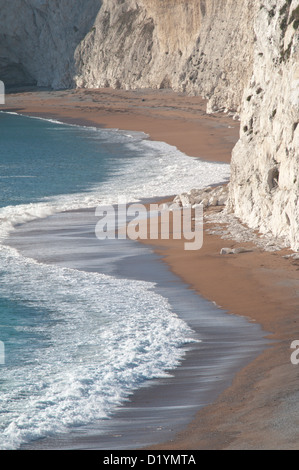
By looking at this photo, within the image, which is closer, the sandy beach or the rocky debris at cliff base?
the sandy beach

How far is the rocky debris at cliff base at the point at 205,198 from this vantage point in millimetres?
26953

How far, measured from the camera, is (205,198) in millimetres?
27391

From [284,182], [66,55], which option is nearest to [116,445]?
[284,182]

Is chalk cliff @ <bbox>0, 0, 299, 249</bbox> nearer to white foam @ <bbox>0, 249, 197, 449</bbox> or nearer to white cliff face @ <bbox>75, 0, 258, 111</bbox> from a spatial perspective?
white cliff face @ <bbox>75, 0, 258, 111</bbox>

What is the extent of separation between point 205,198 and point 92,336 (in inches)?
561

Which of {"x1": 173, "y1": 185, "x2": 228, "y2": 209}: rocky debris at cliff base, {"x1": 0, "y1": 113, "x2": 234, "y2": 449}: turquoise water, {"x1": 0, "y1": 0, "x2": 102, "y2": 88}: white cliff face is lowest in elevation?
{"x1": 0, "y1": 113, "x2": 234, "y2": 449}: turquoise water

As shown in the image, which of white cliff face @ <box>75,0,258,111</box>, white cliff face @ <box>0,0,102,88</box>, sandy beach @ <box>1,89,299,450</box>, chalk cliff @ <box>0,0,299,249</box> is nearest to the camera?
sandy beach @ <box>1,89,299,450</box>

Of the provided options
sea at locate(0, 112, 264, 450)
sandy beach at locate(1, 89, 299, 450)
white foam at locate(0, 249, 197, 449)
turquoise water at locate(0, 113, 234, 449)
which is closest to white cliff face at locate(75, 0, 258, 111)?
turquoise water at locate(0, 113, 234, 449)

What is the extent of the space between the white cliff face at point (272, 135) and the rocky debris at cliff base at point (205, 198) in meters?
1.83

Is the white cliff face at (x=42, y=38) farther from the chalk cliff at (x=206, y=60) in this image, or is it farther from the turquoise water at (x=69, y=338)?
the turquoise water at (x=69, y=338)

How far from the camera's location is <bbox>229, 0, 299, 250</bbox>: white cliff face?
1991cm

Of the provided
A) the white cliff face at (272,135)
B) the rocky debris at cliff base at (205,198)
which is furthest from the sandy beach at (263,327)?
the rocky debris at cliff base at (205,198)

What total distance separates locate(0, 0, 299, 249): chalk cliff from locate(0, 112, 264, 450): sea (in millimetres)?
4414

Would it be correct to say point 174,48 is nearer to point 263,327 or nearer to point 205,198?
point 205,198
